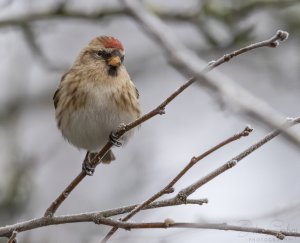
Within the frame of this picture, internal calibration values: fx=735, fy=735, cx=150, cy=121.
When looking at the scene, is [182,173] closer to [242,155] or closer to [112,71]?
[242,155]

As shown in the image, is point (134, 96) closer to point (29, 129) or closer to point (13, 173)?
point (13, 173)

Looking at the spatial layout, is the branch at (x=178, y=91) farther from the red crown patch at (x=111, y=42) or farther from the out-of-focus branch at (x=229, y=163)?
the red crown patch at (x=111, y=42)

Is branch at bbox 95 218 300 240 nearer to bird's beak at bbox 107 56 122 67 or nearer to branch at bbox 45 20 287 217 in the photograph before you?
branch at bbox 45 20 287 217

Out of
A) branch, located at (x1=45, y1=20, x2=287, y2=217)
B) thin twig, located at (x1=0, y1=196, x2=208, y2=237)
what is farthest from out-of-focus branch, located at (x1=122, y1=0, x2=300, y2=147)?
thin twig, located at (x1=0, y1=196, x2=208, y2=237)

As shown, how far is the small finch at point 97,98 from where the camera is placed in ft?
17.0

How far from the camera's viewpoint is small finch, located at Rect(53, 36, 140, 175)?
5191 millimetres

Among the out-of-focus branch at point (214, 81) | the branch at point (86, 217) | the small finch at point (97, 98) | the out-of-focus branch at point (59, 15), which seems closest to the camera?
the branch at point (86, 217)

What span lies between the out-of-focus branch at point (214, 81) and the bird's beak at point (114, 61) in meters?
0.45

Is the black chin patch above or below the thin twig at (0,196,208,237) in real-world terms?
above

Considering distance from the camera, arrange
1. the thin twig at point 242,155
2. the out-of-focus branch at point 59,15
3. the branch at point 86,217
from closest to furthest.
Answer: the thin twig at point 242,155
the branch at point 86,217
the out-of-focus branch at point 59,15


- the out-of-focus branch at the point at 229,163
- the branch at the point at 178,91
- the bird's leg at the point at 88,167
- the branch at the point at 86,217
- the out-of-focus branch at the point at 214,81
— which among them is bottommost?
the out-of-focus branch at the point at 229,163

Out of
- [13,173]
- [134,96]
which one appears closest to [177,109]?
[13,173]

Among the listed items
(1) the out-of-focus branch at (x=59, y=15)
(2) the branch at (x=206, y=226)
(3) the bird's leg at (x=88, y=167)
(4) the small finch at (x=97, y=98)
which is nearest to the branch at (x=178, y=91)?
(3) the bird's leg at (x=88, y=167)

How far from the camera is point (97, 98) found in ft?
17.1
